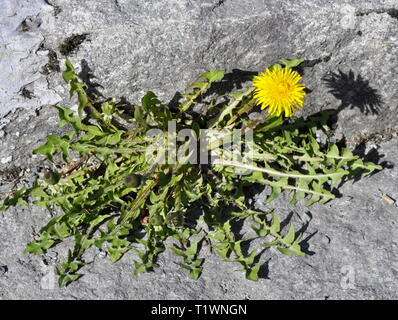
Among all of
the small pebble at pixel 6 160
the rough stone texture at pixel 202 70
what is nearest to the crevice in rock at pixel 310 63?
the rough stone texture at pixel 202 70

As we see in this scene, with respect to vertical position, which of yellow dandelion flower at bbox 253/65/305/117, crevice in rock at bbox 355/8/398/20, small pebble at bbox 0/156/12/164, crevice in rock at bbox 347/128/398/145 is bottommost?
small pebble at bbox 0/156/12/164

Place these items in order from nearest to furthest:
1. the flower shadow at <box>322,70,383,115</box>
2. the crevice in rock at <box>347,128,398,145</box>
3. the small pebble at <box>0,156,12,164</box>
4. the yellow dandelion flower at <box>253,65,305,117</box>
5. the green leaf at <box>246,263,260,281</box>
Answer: the yellow dandelion flower at <box>253,65,305,117</box> < the green leaf at <box>246,263,260,281</box> < the flower shadow at <box>322,70,383,115</box> < the small pebble at <box>0,156,12,164</box> < the crevice in rock at <box>347,128,398,145</box>

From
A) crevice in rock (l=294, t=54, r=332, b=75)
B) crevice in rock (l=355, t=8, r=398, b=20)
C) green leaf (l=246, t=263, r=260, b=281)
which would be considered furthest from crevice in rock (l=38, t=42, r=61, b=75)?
crevice in rock (l=355, t=8, r=398, b=20)

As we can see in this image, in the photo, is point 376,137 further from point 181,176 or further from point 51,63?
point 51,63

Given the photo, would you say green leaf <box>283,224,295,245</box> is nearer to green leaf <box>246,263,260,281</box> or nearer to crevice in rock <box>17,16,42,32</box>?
green leaf <box>246,263,260,281</box>

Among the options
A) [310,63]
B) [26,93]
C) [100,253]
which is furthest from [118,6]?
[100,253]

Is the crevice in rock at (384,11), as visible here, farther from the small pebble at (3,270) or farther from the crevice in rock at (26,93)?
the small pebble at (3,270)

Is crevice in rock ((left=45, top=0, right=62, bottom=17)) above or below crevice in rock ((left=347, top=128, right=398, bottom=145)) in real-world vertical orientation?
above

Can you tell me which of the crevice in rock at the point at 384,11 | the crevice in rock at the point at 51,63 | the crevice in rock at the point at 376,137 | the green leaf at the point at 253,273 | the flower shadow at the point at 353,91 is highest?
the crevice in rock at the point at 384,11
